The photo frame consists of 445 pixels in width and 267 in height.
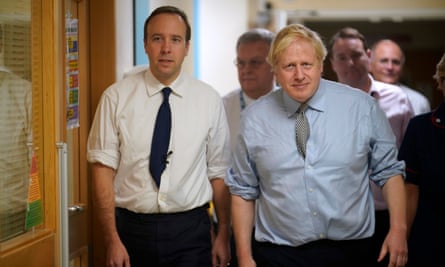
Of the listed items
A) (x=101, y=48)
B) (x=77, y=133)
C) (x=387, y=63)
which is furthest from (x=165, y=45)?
(x=387, y=63)

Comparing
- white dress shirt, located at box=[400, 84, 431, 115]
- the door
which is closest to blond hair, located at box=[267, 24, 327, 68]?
the door

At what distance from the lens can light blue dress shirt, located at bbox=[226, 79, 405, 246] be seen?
2324 millimetres

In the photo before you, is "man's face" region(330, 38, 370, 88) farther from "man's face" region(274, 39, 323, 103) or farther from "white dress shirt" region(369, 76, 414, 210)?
"man's face" region(274, 39, 323, 103)

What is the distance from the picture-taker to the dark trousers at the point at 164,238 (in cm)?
255

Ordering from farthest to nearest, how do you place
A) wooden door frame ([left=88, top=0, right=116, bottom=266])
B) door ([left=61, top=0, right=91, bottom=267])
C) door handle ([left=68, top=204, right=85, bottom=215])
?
1. wooden door frame ([left=88, top=0, right=116, bottom=266])
2. door handle ([left=68, top=204, right=85, bottom=215])
3. door ([left=61, top=0, right=91, bottom=267])

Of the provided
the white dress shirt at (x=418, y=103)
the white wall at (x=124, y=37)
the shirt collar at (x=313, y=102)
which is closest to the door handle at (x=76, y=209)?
the white wall at (x=124, y=37)

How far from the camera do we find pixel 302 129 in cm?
237

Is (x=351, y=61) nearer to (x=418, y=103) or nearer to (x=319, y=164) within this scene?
(x=418, y=103)

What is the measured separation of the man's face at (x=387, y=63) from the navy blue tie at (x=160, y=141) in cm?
198

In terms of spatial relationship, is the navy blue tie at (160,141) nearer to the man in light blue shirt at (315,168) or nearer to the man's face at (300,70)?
the man in light blue shirt at (315,168)

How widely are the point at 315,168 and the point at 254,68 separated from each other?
1092 millimetres

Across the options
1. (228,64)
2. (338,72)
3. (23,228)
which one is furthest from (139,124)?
(228,64)

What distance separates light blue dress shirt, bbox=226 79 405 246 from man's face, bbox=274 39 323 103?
4cm

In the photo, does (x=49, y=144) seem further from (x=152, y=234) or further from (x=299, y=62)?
(x=299, y=62)
